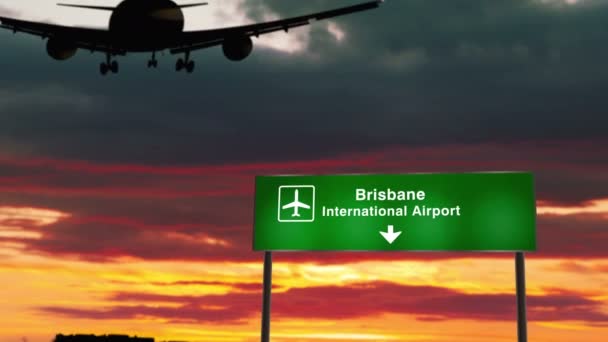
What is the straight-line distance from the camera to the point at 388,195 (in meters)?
22.8

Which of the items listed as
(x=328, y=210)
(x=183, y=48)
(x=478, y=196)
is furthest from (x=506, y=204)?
(x=183, y=48)

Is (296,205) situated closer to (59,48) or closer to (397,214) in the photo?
(397,214)

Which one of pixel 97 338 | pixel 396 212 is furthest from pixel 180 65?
pixel 396 212

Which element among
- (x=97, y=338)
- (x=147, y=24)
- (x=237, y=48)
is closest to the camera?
(x=97, y=338)

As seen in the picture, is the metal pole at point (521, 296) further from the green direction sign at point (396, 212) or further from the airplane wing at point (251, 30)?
the airplane wing at point (251, 30)

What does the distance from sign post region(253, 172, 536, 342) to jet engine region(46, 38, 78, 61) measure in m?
33.7

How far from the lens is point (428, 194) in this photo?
22.6 metres

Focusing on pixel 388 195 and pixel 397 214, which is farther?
pixel 388 195

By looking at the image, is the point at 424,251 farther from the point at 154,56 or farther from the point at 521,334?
the point at 154,56

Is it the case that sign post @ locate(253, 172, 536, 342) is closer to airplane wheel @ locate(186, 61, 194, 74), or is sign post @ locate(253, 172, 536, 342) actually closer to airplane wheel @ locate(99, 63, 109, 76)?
airplane wheel @ locate(186, 61, 194, 74)

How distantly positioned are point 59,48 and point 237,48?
10997mm

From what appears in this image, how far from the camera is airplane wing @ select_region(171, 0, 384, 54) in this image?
50.2 metres

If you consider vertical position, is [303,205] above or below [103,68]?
below

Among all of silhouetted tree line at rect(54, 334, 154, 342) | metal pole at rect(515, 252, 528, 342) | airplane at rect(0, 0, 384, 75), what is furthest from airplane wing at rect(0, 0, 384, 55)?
metal pole at rect(515, 252, 528, 342)
